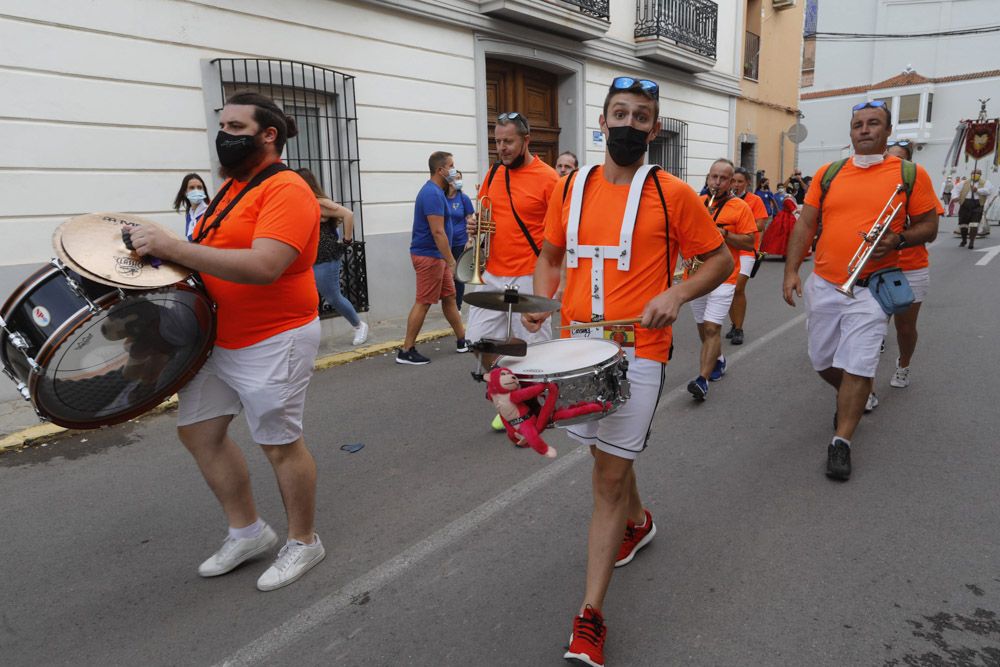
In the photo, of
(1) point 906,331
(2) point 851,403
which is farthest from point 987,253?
(2) point 851,403

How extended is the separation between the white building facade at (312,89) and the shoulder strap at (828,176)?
5.66m

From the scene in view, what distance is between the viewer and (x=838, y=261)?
13.0 feet

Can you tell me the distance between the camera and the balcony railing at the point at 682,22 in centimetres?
1331

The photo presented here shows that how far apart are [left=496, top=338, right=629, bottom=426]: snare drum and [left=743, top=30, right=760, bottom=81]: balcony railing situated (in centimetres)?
1804

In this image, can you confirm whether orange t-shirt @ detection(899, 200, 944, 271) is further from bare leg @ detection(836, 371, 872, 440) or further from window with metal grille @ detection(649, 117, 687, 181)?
window with metal grille @ detection(649, 117, 687, 181)

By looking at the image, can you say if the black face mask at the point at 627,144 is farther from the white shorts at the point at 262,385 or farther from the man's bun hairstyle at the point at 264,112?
the white shorts at the point at 262,385

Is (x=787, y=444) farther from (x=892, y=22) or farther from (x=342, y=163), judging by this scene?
(x=892, y=22)

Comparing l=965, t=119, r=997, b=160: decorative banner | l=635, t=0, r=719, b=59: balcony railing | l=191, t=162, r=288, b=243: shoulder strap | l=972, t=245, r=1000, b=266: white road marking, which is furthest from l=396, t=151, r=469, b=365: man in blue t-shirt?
l=965, t=119, r=997, b=160: decorative banner

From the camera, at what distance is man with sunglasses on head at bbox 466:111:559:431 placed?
4379 millimetres

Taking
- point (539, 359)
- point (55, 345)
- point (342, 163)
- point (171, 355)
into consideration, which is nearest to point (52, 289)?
point (55, 345)

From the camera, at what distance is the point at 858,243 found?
3.92 metres

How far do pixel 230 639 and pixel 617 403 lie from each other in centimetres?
171

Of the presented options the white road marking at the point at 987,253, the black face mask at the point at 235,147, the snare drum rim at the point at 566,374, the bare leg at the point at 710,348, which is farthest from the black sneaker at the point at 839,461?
the white road marking at the point at 987,253

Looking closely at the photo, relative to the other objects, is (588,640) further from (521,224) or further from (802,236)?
(802,236)
